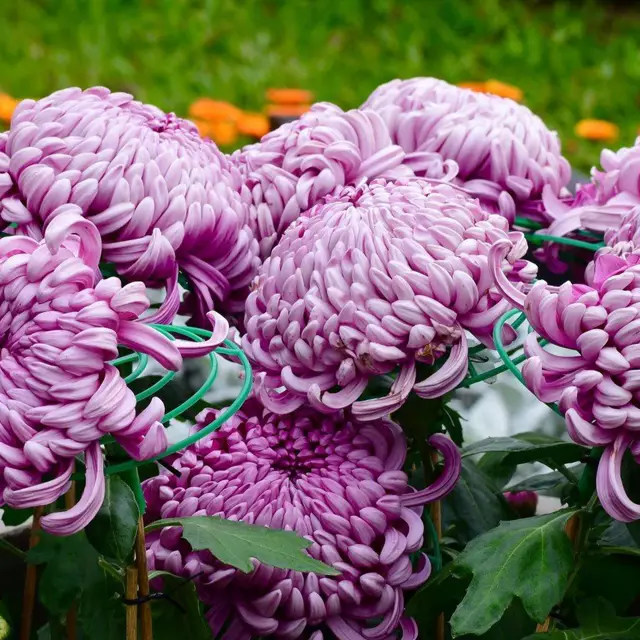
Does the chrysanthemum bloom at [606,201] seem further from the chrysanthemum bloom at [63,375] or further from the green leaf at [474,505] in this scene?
the chrysanthemum bloom at [63,375]

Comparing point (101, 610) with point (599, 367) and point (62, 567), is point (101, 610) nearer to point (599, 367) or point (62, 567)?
point (62, 567)

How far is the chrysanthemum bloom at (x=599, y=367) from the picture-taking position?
73 centimetres

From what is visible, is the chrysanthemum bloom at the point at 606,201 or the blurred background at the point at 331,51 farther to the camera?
the blurred background at the point at 331,51

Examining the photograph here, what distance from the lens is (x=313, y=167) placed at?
0.96 metres

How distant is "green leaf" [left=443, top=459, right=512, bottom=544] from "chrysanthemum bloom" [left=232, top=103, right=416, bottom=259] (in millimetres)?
266

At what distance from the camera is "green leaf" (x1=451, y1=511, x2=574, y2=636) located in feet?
2.48

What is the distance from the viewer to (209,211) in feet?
2.91

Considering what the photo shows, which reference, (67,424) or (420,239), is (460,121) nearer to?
(420,239)

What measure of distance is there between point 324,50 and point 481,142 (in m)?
3.33

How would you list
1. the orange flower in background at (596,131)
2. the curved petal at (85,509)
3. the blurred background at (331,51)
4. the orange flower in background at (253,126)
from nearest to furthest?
the curved petal at (85,509), the orange flower in background at (253,126), the orange flower in background at (596,131), the blurred background at (331,51)

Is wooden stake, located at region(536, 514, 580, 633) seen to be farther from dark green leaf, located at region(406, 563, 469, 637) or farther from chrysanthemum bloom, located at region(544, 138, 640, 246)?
chrysanthemum bloom, located at region(544, 138, 640, 246)

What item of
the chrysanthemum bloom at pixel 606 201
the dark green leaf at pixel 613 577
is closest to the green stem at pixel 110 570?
the dark green leaf at pixel 613 577

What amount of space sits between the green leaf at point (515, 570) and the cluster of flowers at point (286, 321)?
50 mm

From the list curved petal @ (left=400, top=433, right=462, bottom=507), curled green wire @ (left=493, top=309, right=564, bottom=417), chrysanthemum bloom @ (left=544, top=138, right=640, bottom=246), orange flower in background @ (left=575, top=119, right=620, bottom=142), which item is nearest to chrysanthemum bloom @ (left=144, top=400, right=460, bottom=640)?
curved petal @ (left=400, top=433, right=462, bottom=507)
